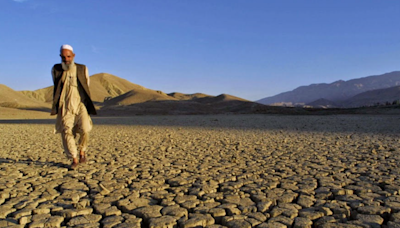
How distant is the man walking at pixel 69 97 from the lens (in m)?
3.70

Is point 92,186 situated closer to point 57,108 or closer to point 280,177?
point 57,108

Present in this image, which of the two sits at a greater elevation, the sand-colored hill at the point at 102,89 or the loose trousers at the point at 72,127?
the sand-colored hill at the point at 102,89

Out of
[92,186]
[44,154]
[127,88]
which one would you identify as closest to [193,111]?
[44,154]

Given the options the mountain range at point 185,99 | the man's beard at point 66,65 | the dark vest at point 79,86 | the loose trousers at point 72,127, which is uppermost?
the mountain range at point 185,99

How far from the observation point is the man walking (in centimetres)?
370

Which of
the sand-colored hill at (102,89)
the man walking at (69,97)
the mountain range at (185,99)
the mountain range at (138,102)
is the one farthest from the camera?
the sand-colored hill at (102,89)

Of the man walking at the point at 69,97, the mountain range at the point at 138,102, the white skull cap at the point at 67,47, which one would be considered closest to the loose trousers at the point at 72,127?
the man walking at the point at 69,97

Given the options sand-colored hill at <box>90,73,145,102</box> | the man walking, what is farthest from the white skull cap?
sand-colored hill at <box>90,73,145,102</box>

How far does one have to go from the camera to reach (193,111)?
2900 centimetres

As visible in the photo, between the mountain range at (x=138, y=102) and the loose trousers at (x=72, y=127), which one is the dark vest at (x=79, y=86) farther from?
the mountain range at (x=138, y=102)

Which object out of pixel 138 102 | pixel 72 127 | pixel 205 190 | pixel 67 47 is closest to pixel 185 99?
pixel 138 102

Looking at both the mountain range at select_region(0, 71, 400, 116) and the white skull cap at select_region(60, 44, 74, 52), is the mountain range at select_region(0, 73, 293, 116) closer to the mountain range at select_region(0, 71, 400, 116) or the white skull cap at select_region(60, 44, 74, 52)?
the mountain range at select_region(0, 71, 400, 116)

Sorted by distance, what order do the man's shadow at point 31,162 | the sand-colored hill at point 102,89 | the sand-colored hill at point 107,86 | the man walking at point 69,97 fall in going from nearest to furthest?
the man walking at point 69,97 → the man's shadow at point 31,162 → the sand-colored hill at point 102,89 → the sand-colored hill at point 107,86

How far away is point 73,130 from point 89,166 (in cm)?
54
